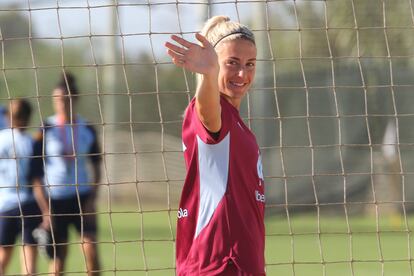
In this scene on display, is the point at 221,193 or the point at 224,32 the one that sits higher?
the point at 224,32

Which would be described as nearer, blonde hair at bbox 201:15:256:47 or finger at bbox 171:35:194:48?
finger at bbox 171:35:194:48

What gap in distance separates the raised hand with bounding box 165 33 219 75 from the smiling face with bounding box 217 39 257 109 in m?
0.32

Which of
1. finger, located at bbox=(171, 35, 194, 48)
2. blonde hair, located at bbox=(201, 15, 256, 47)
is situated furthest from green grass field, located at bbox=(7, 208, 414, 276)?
finger, located at bbox=(171, 35, 194, 48)

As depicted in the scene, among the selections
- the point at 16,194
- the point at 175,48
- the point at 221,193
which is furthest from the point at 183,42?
the point at 16,194

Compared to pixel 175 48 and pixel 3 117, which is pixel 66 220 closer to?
pixel 3 117

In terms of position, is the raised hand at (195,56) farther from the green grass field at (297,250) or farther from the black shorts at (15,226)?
the black shorts at (15,226)

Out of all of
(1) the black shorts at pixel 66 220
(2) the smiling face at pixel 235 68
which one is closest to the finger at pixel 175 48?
(2) the smiling face at pixel 235 68

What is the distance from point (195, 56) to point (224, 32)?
449 mm

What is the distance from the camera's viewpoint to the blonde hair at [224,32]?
3969 millimetres

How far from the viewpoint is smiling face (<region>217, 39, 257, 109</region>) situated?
3920 millimetres

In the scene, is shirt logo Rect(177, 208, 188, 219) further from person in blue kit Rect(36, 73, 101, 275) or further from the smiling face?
person in blue kit Rect(36, 73, 101, 275)

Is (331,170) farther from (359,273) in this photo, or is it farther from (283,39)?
(359,273)

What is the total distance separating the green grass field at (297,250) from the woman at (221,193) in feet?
12.7

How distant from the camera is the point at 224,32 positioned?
398cm
